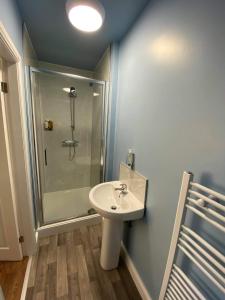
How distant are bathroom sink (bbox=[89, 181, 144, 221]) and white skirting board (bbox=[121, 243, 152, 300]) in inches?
23.6

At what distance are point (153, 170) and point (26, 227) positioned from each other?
1.49m

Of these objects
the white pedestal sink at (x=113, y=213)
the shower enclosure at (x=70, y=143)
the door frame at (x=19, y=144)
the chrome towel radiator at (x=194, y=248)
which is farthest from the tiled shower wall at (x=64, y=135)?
the chrome towel radiator at (x=194, y=248)

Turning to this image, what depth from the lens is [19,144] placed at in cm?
133

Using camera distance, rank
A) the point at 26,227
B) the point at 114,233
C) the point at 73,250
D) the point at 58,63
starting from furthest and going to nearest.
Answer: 1. the point at 58,63
2. the point at 73,250
3. the point at 26,227
4. the point at 114,233

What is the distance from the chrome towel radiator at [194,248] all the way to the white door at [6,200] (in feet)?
4.77

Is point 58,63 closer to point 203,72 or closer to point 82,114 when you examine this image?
point 82,114

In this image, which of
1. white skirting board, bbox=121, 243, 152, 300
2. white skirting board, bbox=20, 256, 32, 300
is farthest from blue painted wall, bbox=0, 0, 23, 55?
white skirting board, bbox=121, 243, 152, 300

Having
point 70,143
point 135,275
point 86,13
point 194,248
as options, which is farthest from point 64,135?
point 194,248

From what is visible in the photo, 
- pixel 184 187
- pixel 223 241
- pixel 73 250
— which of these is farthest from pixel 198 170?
pixel 73 250

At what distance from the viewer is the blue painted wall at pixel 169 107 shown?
0.70 m

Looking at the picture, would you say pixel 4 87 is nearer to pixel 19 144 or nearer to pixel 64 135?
pixel 19 144

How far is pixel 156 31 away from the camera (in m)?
1.11

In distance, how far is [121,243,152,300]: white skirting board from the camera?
1.27 metres

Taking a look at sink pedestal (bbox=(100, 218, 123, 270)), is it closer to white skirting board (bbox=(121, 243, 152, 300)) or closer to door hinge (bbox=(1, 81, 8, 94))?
white skirting board (bbox=(121, 243, 152, 300))
